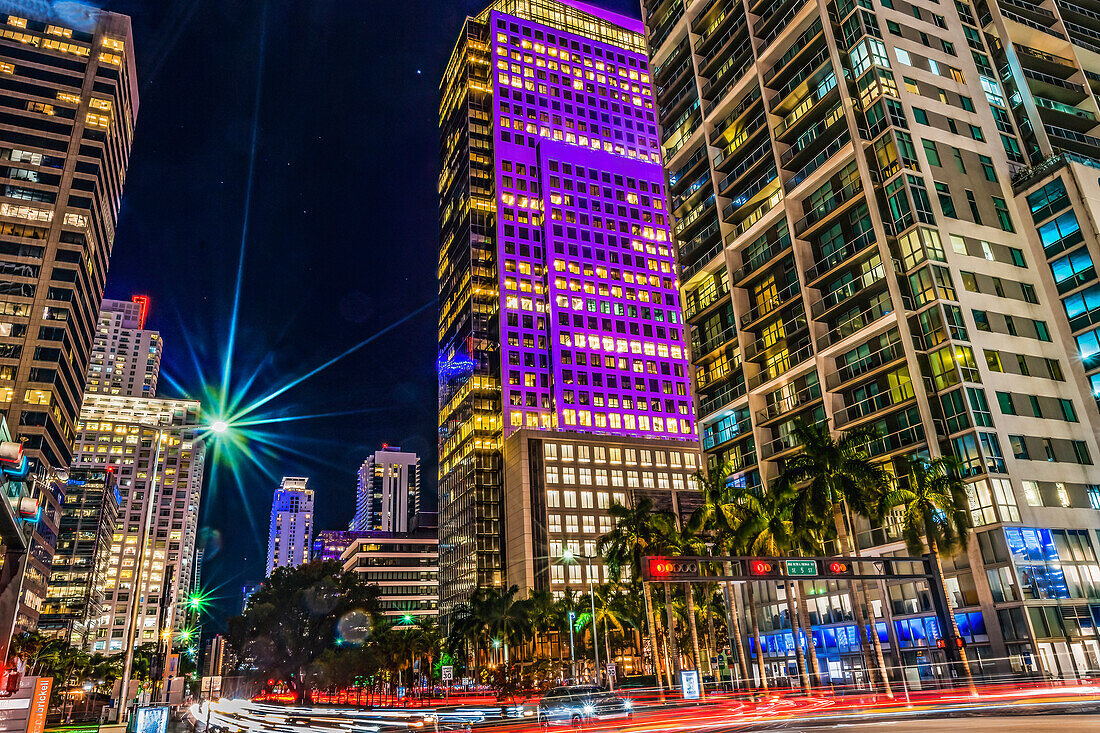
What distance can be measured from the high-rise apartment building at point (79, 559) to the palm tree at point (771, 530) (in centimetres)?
15050

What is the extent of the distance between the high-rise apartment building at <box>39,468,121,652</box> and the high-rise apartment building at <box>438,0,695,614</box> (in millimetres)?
78211

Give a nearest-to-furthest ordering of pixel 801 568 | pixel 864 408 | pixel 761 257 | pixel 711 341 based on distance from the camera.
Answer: pixel 801 568 < pixel 864 408 < pixel 761 257 < pixel 711 341

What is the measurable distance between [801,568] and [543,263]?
111196 millimetres

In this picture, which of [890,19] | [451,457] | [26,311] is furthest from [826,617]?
[26,311]

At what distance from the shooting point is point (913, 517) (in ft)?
152

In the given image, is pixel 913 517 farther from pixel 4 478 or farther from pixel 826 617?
A: pixel 4 478

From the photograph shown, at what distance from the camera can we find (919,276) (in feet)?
191

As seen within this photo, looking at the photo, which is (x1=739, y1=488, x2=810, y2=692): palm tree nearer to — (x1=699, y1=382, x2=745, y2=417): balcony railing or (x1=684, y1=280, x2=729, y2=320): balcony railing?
(x1=699, y1=382, x2=745, y2=417): balcony railing

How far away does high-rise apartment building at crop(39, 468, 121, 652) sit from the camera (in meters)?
154

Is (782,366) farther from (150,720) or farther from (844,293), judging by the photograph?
(150,720)

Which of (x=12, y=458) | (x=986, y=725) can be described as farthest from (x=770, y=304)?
(x=12, y=458)

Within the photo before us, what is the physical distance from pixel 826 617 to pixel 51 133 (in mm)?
135270

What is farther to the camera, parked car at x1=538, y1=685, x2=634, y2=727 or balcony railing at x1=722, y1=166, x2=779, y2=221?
balcony railing at x1=722, y1=166, x2=779, y2=221

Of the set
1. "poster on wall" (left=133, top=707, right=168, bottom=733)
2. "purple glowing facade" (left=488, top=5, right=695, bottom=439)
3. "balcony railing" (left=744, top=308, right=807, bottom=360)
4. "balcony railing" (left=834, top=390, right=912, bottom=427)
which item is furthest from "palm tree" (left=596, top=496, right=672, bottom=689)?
"purple glowing facade" (left=488, top=5, right=695, bottom=439)
